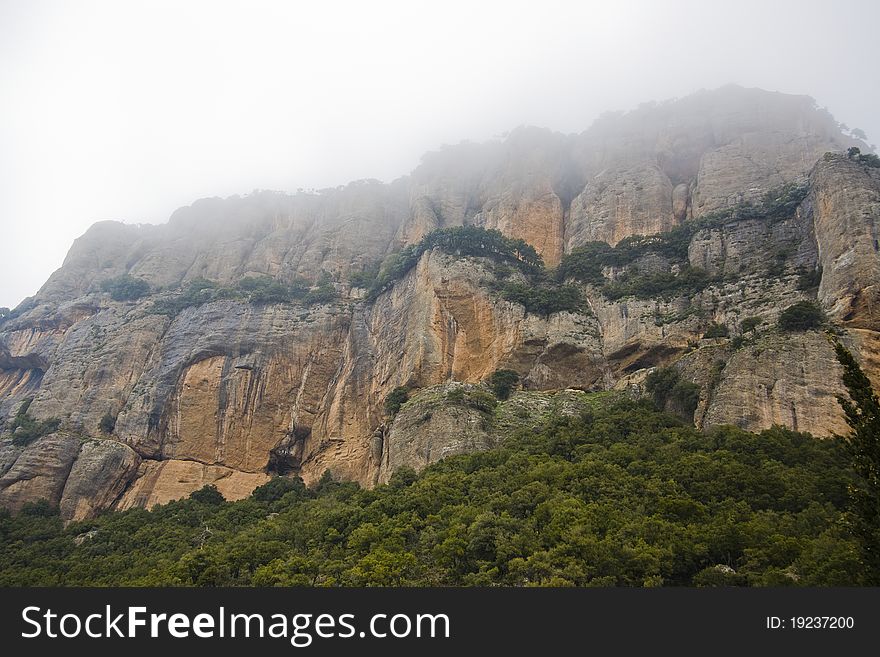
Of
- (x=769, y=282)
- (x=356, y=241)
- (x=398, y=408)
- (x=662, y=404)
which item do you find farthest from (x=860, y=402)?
(x=356, y=241)

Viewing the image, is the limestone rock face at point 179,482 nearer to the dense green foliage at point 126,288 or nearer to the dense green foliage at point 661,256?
the dense green foliage at point 126,288

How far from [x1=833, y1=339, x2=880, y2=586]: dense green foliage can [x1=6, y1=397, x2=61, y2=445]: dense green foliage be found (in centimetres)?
5890

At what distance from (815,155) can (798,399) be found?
1438 inches

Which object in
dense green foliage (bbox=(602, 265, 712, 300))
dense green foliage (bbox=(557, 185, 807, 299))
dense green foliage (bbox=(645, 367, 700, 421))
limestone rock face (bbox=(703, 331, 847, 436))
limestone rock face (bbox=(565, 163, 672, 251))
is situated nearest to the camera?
limestone rock face (bbox=(703, 331, 847, 436))

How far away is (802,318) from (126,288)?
210ft

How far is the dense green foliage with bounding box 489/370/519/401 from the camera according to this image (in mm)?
52062

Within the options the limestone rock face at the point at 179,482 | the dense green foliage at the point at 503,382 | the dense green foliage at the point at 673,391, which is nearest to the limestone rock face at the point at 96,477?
the limestone rock face at the point at 179,482

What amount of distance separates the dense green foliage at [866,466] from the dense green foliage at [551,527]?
158 cm

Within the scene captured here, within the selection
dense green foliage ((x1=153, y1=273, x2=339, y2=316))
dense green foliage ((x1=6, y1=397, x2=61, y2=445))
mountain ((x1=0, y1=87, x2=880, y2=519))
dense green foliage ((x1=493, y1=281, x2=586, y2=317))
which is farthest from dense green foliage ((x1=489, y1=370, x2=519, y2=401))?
dense green foliage ((x1=6, y1=397, x2=61, y2=445))

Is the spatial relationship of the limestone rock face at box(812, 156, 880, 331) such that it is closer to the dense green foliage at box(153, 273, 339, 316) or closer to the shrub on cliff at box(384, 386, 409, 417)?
the shrub on cliff at box(384, 386, 409, 417)

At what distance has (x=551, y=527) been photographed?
1126 inches

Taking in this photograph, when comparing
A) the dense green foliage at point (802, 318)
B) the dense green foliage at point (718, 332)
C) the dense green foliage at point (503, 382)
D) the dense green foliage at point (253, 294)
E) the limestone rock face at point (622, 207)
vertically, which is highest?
the limestone rock face at point (622, 207)

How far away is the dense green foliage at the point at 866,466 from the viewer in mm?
17047

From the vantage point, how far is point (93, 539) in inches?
1786
